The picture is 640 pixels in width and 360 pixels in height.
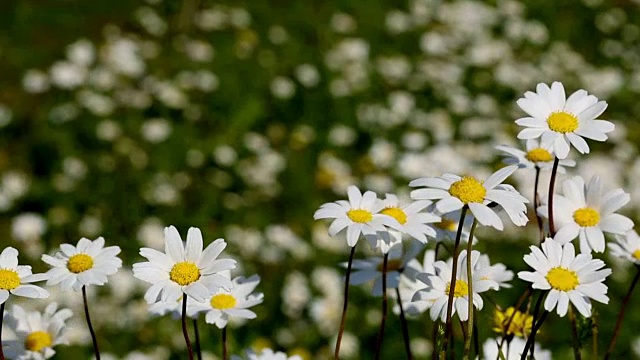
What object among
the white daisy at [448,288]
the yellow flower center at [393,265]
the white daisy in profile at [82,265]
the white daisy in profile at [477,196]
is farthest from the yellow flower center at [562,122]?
the white daisy in profile at [82,265]

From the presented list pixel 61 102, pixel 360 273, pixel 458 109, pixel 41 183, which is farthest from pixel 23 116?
pixel 360 273

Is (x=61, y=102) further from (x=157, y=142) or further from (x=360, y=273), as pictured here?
(x=360, y=273)

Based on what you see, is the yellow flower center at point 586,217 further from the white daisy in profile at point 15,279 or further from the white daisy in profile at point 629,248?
the white daisy in profile at point 15,279

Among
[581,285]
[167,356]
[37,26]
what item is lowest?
[167,356]

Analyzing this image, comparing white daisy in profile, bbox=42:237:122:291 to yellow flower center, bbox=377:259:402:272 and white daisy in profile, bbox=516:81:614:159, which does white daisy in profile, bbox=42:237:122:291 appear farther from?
white daisy in profile, bbox=516:81:614:159

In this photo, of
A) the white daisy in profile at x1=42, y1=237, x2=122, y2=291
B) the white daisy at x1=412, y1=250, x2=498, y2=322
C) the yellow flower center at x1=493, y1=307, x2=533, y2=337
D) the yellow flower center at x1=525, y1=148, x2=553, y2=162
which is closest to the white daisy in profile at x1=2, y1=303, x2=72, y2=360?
the white daisy in profile at x1=42, y1=237, x2=122, y2=291

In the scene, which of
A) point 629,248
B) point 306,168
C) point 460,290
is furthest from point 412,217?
point 306,168

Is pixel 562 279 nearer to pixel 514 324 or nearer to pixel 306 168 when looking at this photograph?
pixel 514 324

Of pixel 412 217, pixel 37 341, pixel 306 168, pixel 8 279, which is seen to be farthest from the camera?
pixel 306 168
